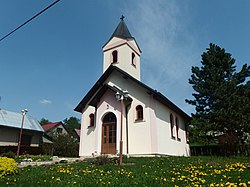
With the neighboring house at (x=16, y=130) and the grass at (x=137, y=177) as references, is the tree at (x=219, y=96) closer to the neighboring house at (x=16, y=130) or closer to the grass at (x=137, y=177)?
the grass at (x=137, y=177)

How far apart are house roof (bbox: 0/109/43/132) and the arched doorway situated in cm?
1567

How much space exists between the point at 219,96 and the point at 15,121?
975 inches

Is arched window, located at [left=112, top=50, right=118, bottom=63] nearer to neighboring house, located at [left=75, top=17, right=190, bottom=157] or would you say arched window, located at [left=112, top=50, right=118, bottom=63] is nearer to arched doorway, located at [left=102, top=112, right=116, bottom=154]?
neighboring house, located at [left=75, top=17, right=190, bottom=157]

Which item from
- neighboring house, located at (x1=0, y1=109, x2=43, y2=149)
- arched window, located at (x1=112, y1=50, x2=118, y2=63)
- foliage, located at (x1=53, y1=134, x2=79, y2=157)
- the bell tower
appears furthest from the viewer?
neighboring house, located at (x1=0, y1=109, x2=43, y2=149)

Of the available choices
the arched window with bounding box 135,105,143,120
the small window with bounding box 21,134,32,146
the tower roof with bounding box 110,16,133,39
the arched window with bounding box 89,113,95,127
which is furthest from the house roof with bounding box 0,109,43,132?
the arched window with bounding box 135,105,143,120

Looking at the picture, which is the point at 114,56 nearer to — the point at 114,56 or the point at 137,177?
the point at 114,56

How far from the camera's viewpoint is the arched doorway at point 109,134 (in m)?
16.0

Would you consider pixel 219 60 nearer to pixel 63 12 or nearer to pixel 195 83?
pixel 195 83

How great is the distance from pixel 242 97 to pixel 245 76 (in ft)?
12.2

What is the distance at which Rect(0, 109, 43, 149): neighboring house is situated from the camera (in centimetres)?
2639

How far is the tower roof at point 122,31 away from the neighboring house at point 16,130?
1710cm

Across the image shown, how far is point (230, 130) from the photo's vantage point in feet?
59.1

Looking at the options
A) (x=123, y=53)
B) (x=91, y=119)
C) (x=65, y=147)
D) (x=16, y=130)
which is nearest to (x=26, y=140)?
(x=16, y=130)

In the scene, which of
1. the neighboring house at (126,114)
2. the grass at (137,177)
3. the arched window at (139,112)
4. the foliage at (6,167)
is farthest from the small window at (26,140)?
the foliage at (6,167)
